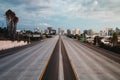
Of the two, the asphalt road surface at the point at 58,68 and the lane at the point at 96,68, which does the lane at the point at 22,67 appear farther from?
the lane at the point at 96,68

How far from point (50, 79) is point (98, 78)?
4380 millimetres

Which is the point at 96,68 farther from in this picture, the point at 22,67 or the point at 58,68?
the point at 22,67

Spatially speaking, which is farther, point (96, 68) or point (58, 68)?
point (96, 68)

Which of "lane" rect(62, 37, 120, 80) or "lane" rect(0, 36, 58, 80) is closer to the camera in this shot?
"lane" rect(0, 36, 58, 80)

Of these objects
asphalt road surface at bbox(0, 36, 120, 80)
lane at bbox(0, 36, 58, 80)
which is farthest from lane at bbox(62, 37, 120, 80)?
lane at bbox(0, 36, 58, 80)

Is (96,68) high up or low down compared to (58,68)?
down

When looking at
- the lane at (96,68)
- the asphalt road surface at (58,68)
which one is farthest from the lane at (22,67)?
the lane at (96,68)

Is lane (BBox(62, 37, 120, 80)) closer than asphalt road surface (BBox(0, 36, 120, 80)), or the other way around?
asphalt road surface (BBox(0, 36, 120, 80))

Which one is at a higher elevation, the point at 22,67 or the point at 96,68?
the point at 22,67

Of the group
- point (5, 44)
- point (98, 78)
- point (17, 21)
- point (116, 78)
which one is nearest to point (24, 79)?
point (98, 78)

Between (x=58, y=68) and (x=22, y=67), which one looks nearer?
(x=58, y=68)

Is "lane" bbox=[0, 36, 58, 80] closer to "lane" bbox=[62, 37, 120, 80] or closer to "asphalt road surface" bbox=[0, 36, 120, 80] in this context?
"asphalt road surface" bbox=[0, 36, 120, 80]

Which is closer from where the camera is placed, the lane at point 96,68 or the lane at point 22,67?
the lane at point 22,67

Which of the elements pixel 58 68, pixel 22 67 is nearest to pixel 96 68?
pixel 58 68
